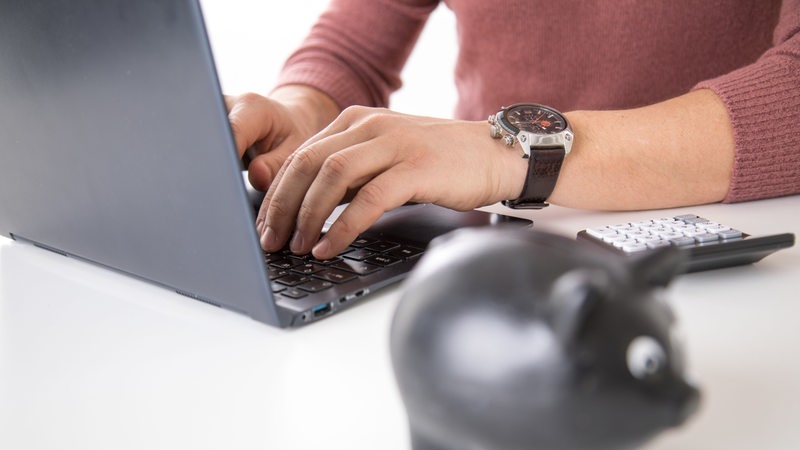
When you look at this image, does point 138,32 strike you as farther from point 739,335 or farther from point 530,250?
point 739,335

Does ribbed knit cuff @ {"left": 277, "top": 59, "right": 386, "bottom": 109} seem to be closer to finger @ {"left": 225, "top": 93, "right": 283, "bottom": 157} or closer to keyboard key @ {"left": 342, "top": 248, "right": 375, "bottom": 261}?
finger @ {"left": 225, "top": 93, "right": 283, "bottom": 157}

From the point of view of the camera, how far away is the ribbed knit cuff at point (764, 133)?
0.81 metres

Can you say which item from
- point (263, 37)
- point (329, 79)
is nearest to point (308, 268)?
point (329, 79)

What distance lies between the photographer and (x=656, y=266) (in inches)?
10.6

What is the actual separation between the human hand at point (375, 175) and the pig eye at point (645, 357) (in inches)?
15.6

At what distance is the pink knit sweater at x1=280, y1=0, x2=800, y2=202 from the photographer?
1132 mm

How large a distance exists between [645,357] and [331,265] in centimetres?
39

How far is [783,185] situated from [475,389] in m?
0.71

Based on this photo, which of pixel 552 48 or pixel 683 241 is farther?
pixel 552 48

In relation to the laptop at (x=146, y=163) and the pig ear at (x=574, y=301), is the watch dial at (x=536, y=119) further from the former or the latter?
the pig ear at (x=574, y=301)

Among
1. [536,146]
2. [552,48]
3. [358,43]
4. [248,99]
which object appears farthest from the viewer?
[358,43]

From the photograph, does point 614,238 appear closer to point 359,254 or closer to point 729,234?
point 729,234

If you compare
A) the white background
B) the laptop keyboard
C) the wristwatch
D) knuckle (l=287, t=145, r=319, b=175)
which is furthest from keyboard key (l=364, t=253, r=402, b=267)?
the white background

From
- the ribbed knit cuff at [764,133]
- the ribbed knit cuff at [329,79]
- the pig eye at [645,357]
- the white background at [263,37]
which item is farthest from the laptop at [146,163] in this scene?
the white background at [263,37]
